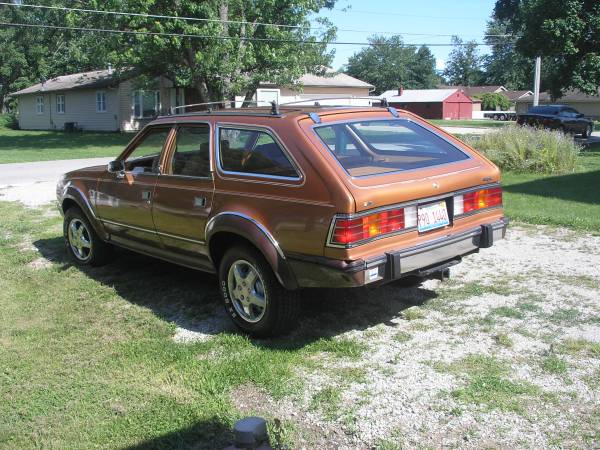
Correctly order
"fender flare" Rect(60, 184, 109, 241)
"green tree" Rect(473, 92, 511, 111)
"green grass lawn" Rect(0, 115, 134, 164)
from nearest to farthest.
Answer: "fender flare" Rect(60, 184, 109, 241) → "green grass lawn" Rect(0, 115, 134, 164) → "green tree" Rect(473, 92, 511, 111)

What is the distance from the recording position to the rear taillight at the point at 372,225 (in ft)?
13.4

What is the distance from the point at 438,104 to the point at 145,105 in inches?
1702

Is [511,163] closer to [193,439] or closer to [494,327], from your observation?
[494,327]

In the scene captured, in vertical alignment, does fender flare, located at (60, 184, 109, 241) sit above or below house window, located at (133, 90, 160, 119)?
below

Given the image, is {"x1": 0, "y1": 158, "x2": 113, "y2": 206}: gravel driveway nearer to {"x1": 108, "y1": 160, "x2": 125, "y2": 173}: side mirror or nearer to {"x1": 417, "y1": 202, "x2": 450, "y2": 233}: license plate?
{"x1": 108, "y1": 160, "x2": 125, "y2": 173}: side mirror

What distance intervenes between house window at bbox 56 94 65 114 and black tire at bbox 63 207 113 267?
129 ft

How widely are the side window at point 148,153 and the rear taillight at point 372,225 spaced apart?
2321mm

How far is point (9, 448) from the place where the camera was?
11.5ft

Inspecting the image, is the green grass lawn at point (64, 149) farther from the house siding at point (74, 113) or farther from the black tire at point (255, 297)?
the black tire at point (255, 297)

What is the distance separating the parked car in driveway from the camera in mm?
29031

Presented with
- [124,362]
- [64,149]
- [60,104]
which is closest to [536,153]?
[124,362]

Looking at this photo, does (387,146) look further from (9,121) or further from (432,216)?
(9,121)

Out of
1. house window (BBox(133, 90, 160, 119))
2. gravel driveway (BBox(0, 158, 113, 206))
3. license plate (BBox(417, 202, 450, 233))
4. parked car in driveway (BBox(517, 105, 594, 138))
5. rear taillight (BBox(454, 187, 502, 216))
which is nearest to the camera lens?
license plate (BBox(417, 202, 450, 233))

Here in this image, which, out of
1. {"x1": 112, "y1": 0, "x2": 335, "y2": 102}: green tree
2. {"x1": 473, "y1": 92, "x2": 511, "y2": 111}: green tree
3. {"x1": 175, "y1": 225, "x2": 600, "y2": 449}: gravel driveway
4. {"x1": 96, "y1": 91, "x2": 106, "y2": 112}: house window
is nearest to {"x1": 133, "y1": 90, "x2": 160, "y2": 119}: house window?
{"x1": 96, "y1": 91, "x2": 106, "y2": 112}: house window
